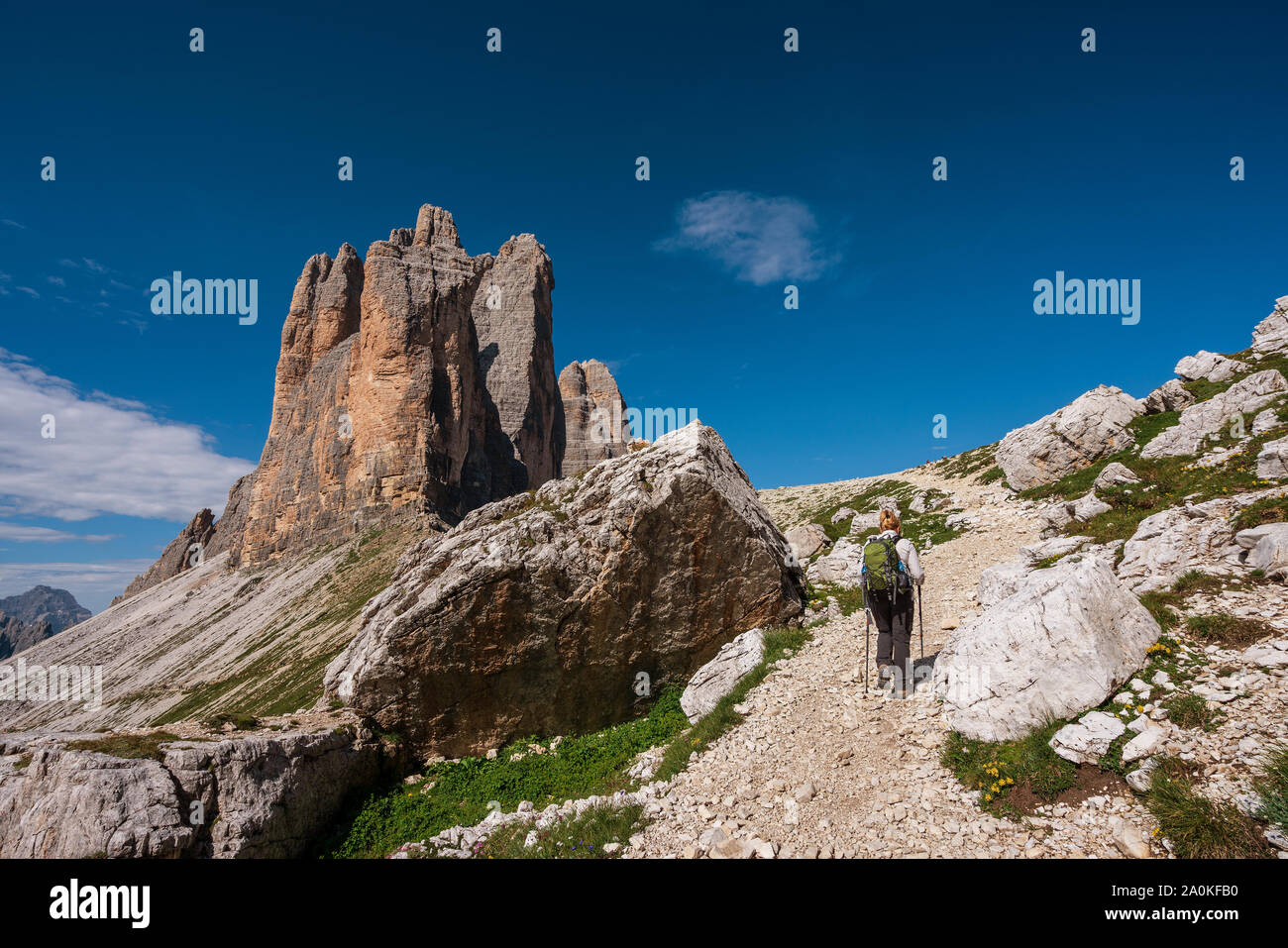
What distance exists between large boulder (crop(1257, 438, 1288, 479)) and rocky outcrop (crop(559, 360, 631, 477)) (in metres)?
129

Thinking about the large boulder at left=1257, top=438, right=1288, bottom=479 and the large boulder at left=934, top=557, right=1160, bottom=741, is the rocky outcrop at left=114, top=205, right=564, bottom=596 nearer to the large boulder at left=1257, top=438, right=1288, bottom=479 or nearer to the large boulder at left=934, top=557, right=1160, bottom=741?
the large boulder at left=934, top=557, right=1160, bottom=741

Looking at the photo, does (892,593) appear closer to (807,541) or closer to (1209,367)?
(807,541)

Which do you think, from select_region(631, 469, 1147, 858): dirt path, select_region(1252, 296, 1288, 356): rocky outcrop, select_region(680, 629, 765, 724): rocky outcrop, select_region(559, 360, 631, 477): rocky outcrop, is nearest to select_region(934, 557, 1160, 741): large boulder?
select_region(631, 469, 1147, 858): dirt path

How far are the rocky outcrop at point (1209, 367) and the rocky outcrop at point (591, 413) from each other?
118968 mm

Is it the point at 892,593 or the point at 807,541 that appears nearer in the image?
the point at 892,593

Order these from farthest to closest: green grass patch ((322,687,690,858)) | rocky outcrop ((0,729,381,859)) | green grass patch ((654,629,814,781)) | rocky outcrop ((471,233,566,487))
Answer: rocky outcrop ((471,233,566,487))
green grass patch ((322,687,690,858))
green grass patch ((654,629,814,781))
rocky outcrop ((0,729,381,859))

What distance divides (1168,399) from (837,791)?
27901mm

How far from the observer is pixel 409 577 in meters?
15.6

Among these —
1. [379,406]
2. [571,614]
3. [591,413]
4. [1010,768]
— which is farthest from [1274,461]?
[591,413]

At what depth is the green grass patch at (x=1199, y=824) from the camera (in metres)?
5.05

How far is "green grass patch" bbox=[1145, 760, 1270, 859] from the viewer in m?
5.05

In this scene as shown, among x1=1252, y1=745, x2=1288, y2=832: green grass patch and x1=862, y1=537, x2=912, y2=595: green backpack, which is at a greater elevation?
x1=862, y1=537, x2=912, y2=595: green backpack

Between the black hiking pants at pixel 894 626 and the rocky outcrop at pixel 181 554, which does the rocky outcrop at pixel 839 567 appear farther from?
the rocky outcrop at pixel 181 554

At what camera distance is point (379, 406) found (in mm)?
65188
